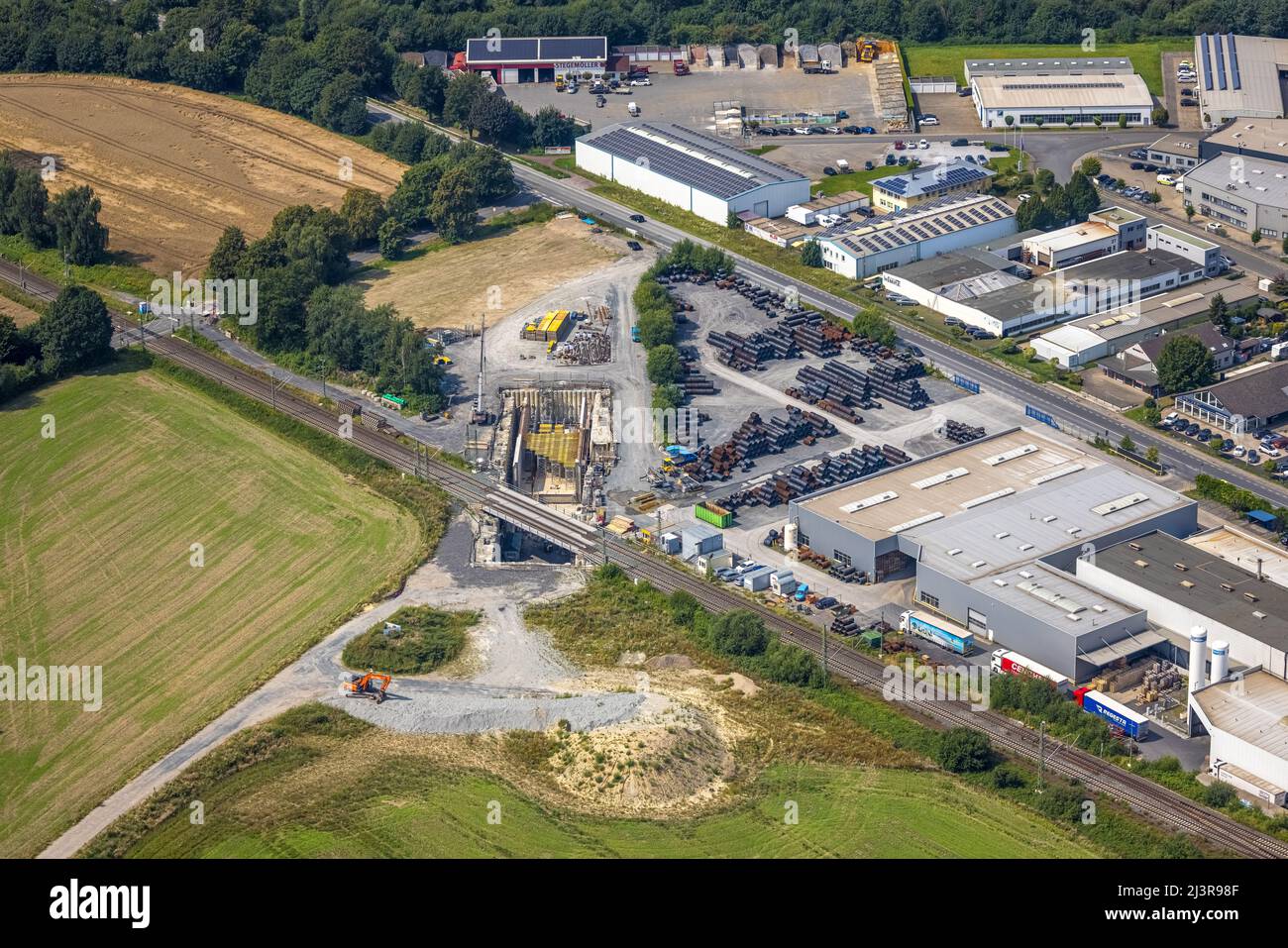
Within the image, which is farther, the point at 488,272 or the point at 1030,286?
the point at 488,272

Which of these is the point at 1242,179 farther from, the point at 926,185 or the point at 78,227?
the point at 78,227

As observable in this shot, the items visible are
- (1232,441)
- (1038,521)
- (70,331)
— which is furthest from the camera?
(70,331)

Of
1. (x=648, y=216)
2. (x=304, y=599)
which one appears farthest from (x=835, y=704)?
(x=648, y=216)

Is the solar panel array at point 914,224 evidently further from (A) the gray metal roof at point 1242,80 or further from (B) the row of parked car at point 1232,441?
(A) the gray metal roof at point 1242,80

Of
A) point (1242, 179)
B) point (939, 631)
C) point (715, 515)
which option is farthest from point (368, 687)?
point (1242, 179)

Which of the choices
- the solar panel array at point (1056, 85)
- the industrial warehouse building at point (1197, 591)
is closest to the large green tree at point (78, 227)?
the solar panel array at point (1056, 85)

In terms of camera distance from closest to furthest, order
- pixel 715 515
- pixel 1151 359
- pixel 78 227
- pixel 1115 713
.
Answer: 1. pixel 1115 713
2. pixel 715 515
3. pixel 1151 359
4. pixel 78 227

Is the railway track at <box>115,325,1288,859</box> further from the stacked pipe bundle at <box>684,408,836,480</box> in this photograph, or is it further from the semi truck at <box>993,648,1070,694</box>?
the stacked pipe bundle at <box>684,408,836,480</box>

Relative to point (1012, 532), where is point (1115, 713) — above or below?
below
